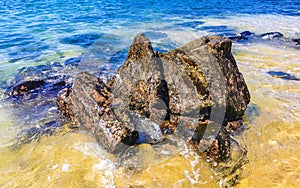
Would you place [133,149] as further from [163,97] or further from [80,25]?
[80,25]

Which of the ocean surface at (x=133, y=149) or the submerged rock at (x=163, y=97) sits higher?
the submerged rock at (x=163, y=97)

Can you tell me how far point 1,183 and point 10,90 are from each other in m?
3.79

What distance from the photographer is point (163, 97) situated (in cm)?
447

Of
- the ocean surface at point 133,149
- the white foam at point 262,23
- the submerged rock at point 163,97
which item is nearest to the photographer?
the ocean surface at point 133,149

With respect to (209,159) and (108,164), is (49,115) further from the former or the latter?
(209,159)

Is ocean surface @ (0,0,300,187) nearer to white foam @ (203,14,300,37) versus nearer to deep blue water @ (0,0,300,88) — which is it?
deep blue water @ (0,0,300,88)

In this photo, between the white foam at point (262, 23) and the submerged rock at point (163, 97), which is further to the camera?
the white foam at point (262, 23)

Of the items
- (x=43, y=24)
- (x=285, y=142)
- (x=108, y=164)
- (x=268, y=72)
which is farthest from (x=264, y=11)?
(x=108, y=164)

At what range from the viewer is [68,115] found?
5055 mm

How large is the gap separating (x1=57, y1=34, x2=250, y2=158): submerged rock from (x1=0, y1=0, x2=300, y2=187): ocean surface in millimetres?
320

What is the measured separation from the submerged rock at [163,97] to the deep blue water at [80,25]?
4.33 m

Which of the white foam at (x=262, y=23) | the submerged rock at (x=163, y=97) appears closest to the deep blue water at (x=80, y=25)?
the white foam at (x=262, y=23)

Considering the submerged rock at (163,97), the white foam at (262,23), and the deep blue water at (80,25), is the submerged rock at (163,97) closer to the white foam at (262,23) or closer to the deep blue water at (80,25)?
the deep blue water at (80,25)

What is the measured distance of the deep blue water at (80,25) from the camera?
34.7 ft
